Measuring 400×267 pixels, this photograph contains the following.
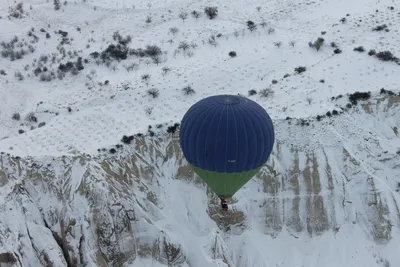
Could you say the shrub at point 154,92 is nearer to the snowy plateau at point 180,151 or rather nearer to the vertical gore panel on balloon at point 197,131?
the snowy plateau at point 180,151

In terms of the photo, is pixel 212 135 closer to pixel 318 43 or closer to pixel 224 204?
pixel 224 204

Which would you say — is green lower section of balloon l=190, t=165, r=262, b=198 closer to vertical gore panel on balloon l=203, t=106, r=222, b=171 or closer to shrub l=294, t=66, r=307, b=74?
vertical gore panel on balloon l=203, t=106, r=222, b=171

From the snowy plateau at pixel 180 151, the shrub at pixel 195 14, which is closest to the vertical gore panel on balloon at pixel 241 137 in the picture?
the snowy plateau at pixel 180 151

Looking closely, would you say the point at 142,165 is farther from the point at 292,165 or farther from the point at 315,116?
the point at 315,116

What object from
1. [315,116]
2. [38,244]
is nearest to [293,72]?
Result: [315,116]

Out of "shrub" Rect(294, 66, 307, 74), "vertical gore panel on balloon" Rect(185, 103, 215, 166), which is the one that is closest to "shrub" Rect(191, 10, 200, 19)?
"shrub" Rect(294, 66, 307, 74)
